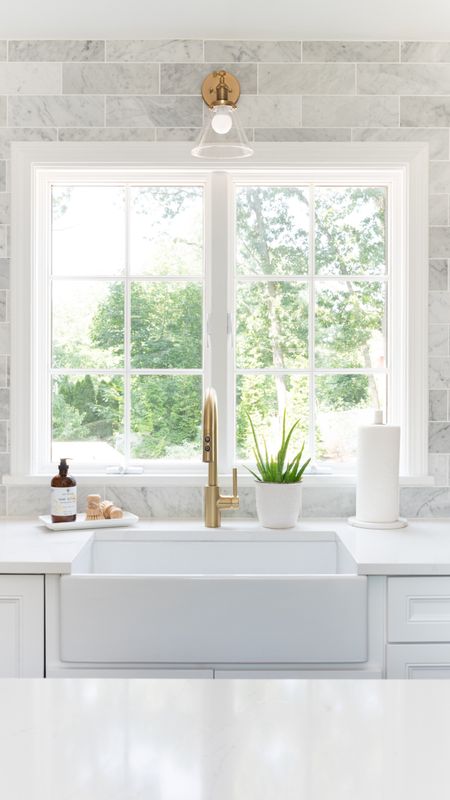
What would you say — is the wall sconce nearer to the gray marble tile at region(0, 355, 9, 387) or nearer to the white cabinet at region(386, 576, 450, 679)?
the gray marble tile at region(0, 355, 9, 387)

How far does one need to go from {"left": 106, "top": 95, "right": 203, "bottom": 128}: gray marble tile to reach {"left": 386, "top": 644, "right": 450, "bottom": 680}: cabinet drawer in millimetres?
1754

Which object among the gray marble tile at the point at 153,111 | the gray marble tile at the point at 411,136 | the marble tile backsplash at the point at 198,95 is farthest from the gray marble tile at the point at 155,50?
the gray marble tile at the point at 411,136

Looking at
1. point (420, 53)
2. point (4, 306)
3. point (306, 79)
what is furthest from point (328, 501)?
point (420, 53)

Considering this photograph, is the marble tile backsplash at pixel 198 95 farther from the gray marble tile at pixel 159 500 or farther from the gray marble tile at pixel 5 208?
the gray marble tile at pixel 159 500

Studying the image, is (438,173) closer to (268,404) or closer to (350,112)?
(350,112)

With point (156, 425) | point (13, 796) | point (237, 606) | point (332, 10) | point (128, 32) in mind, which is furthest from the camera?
point (156, 425)

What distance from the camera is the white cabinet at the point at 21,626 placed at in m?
1.85

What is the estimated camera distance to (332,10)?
2.31 metres

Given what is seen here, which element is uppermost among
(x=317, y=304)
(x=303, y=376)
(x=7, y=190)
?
(x=7, y=190)

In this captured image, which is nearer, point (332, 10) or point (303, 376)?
point (332, 10)

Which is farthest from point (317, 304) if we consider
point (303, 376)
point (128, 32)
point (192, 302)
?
point (128, 32)

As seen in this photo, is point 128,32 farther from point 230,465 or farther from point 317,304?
point 230,465

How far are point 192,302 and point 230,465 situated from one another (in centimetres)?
59

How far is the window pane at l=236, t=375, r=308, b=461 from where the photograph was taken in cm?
263
